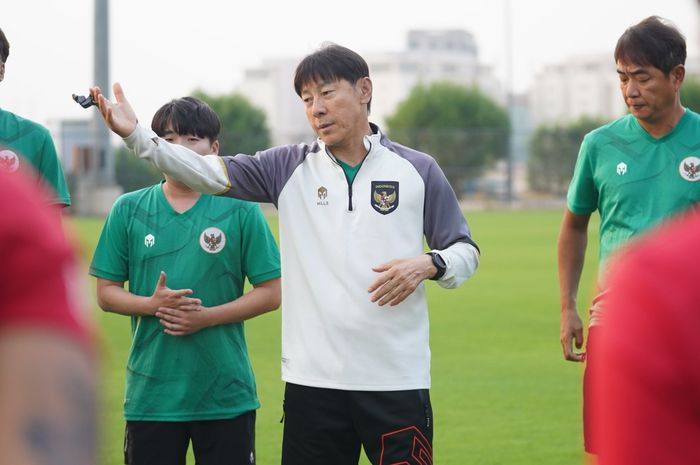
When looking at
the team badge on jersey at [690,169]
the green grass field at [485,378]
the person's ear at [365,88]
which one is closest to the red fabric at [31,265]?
the green grass field at [485,378]

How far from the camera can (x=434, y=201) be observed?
14.2ft

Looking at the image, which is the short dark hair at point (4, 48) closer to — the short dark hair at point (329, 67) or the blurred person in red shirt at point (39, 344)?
the short dark hair at point (329, 67)

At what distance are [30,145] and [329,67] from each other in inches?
48.8

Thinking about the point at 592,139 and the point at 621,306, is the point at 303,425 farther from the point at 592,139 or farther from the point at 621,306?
the point at 621,306

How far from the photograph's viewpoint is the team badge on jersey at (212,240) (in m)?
4.68

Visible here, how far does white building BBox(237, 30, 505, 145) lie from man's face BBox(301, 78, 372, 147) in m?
107

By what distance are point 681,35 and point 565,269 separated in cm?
110

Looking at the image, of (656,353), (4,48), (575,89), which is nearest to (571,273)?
(4,48)

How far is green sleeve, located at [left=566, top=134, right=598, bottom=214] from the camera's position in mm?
4750

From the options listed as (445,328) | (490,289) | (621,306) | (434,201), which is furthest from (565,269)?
(490,289)

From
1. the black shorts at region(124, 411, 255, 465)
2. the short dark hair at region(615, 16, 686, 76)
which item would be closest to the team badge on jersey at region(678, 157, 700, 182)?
the short dark hair at region(615, 16, 686, 76)

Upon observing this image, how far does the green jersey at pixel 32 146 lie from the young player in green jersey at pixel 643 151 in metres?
2.14

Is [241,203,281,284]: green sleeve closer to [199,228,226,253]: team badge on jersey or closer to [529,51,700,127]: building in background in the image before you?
[199,228,226,253]: team badge on jersey

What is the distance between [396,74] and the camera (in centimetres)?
12362
